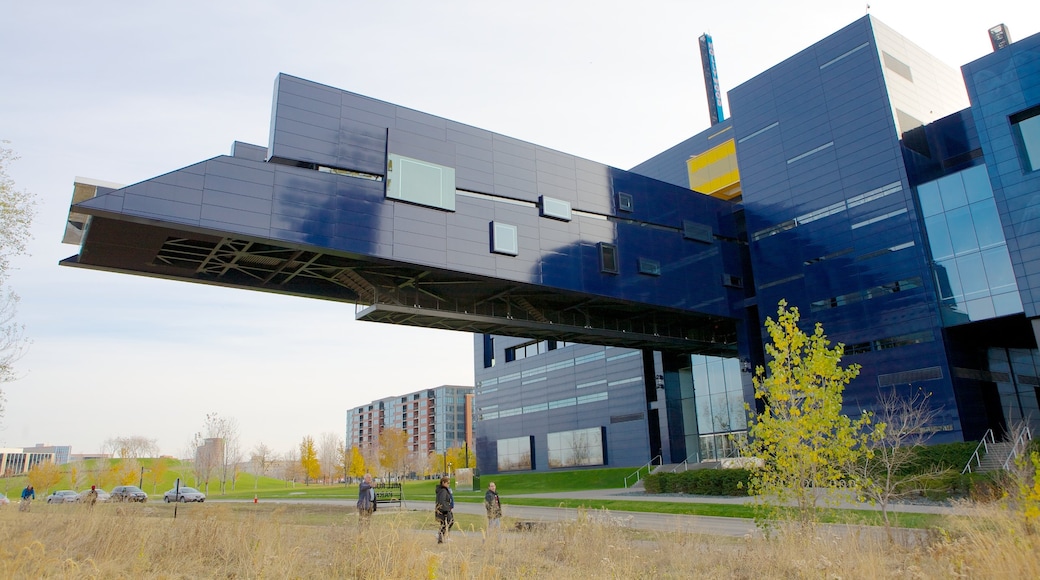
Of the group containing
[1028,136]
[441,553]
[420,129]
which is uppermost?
[420,129]

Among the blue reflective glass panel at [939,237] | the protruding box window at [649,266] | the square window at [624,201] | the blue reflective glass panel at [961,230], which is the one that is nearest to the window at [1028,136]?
the blue reflective glass panel at [961,230]

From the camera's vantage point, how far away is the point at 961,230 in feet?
119

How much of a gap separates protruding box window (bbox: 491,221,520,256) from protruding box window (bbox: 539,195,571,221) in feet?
8.05

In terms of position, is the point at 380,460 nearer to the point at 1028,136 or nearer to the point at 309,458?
the point at 309,458

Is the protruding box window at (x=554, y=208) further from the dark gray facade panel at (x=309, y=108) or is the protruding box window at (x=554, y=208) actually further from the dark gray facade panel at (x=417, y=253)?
the dark gray facade panel at (x=309, y=108)

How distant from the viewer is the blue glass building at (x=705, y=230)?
27.5m

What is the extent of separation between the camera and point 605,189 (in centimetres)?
3784

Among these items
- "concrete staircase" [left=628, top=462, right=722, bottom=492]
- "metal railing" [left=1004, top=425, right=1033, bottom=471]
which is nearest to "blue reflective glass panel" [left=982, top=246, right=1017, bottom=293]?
"metal railing" [left=1004, top=425, right=1033, bottom=471]

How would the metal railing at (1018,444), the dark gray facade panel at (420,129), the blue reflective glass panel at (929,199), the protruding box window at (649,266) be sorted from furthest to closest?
the protruding box window at (649,266) → the blue reflective glass panel at (929,199) → the dark gray facade panel at (420,129) → the metal railing at (1018,444)

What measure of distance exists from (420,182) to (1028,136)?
32132 millimetres

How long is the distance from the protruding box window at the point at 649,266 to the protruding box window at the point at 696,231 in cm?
426

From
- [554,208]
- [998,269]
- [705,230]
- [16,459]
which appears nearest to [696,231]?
[705,230]

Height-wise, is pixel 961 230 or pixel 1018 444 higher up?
pixel 961 230

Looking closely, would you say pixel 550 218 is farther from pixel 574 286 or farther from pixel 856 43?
pixel 856 43
